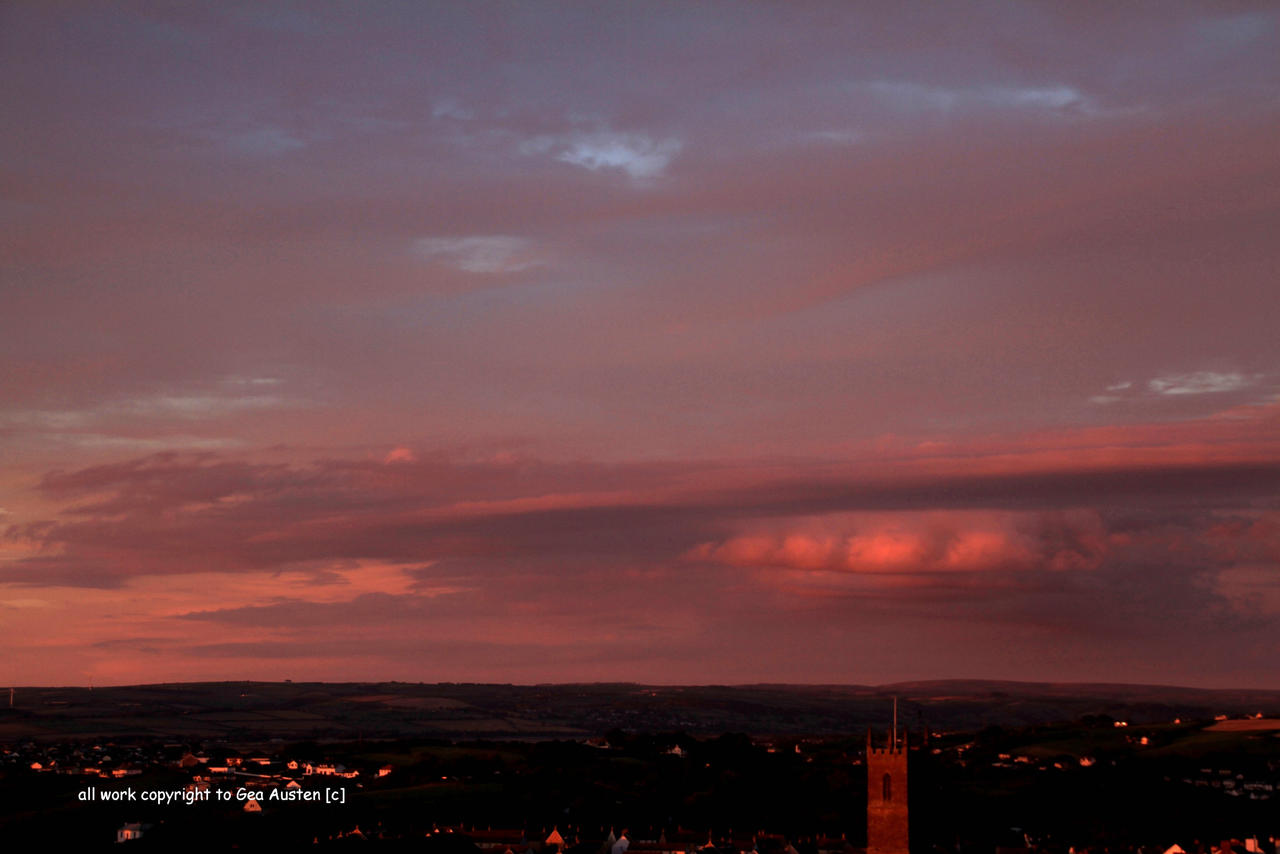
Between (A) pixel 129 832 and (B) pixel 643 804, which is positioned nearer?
(A) pixel 129 832

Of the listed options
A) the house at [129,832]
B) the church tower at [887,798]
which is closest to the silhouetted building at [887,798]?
the church tower at [887,798]

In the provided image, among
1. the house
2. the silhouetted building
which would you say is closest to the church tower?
the silhouetted building

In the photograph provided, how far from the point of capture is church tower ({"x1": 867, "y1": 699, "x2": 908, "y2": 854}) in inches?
3750

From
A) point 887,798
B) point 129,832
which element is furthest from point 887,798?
point 129,832

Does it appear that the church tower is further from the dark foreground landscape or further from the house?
the house

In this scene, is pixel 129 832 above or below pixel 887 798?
below

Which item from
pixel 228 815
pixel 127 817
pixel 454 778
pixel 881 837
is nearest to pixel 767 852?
pixel 881 837

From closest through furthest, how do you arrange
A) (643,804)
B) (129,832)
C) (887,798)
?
(887,798) < (129,832) < (643,804)

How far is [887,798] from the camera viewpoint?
316ft

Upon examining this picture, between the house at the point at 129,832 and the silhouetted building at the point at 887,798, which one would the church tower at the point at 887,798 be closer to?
the silhouetted building at the point at 887,798

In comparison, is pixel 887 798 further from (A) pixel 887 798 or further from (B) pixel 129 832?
(B) pixel 129 832

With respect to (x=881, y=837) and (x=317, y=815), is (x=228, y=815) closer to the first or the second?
(x=317, y=815)

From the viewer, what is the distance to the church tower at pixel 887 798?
313ft

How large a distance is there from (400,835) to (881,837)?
4694cm
